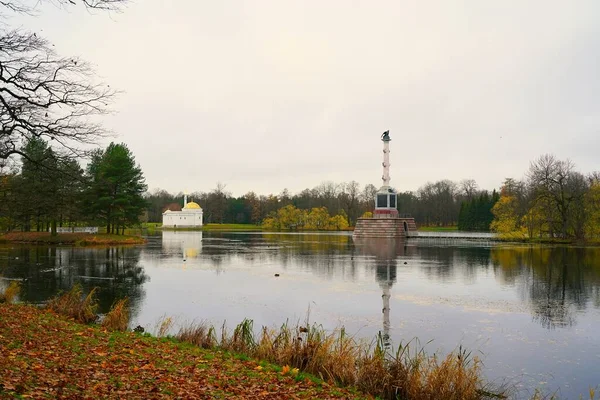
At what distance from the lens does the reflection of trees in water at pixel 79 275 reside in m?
18.6

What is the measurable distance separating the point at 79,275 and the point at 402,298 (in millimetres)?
16638

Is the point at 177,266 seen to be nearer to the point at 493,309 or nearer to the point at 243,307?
the point at 243,307

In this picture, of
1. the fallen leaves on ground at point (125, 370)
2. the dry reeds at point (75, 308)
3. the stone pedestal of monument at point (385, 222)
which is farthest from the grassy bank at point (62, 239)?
the fallen leaves on ground at point (125, 370)

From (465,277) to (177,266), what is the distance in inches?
698

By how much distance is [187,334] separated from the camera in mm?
11430

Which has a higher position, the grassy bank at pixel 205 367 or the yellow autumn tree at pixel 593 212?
the yellow autumn tree at pixel 593 212

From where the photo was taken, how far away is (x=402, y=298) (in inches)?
734

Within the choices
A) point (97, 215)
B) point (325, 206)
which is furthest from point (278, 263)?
point (325, 206)

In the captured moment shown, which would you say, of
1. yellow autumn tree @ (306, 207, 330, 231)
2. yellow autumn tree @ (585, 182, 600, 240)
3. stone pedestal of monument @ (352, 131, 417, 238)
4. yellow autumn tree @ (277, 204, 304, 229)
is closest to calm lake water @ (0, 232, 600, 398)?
yellow autumn tree @ (585, 182, 600, 240)

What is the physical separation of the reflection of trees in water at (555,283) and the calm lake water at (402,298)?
0.19 ft

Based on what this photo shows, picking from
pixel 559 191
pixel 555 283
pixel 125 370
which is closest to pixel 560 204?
pixel 559 191

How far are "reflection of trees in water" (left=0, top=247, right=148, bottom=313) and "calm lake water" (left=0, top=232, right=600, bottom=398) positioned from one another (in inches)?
2.2

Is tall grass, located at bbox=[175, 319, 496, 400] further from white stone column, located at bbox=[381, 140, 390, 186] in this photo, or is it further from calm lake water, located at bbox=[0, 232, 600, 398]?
white stone column, located at bbox=[381, 140, 390, 186]

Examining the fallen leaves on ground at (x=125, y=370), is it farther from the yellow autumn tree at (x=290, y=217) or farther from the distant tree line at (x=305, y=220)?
the yellow autumn tree at (x=290, y=217)
